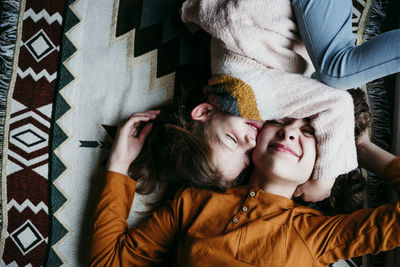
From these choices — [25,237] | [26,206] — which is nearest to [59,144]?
[26,206]

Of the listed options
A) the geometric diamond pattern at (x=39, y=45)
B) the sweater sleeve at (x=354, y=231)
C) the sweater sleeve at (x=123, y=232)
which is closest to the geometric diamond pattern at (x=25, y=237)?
the sweater sleeve at (x=123, y=232)

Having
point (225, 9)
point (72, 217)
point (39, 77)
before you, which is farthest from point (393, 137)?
point (39, 77)

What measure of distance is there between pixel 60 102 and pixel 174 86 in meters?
0.42

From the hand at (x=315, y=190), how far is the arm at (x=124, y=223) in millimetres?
452

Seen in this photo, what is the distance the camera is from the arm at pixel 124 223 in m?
1.04

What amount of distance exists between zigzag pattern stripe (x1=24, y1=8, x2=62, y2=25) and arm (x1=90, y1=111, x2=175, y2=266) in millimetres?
458

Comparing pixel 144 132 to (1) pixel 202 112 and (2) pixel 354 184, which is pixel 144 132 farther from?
(2) pixel 354 184

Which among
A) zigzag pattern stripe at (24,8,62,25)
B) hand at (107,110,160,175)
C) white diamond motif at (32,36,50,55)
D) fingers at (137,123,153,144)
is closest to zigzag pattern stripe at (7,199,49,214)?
hand at (107,110,160,175)

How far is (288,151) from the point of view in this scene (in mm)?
970

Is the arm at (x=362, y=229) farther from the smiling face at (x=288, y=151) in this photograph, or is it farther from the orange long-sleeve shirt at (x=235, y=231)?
the smiling face at (x=288, y=151)

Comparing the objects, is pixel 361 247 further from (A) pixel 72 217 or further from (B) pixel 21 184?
(B) pixel 21 184

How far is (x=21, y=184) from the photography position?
1123 millimetres

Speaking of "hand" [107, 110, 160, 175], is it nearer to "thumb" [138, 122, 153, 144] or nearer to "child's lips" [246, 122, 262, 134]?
"thumb" [138, 122, 153, 144]

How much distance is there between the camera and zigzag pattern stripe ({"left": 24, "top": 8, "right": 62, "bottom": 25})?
3.72 ft
